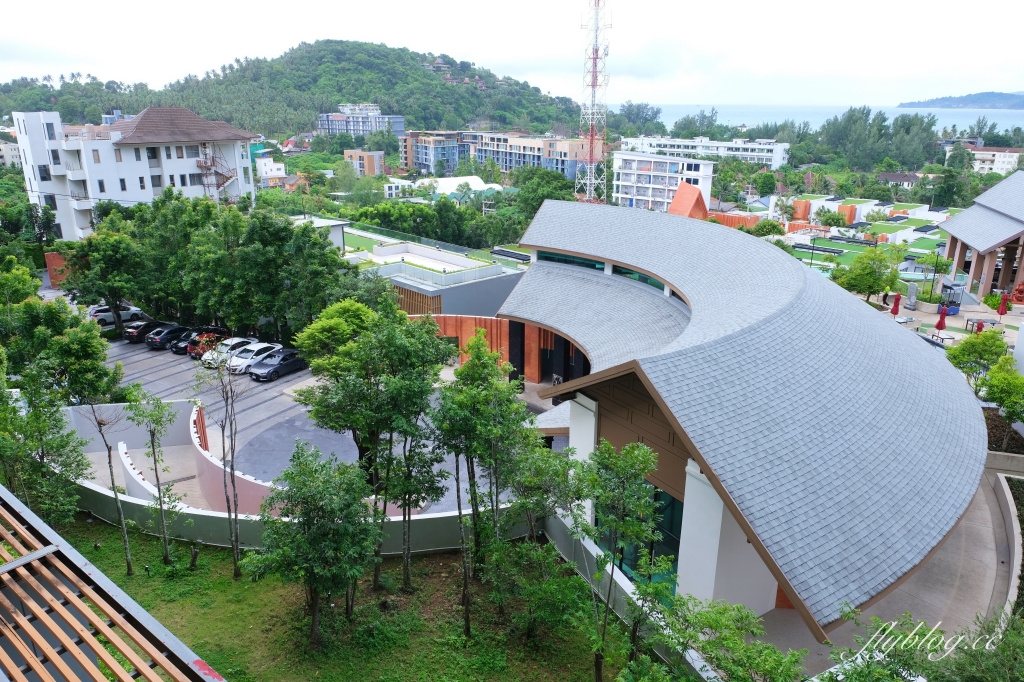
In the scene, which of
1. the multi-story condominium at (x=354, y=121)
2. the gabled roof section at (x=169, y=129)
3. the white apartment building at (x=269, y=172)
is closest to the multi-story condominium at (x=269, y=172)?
the white apartment building at (x=269, y=172)

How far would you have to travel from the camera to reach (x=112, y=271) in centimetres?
2864

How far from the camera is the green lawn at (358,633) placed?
404 inches

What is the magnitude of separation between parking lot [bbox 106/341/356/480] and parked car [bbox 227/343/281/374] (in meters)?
0.56

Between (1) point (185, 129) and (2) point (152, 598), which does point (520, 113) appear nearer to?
(1) point (185, 129)

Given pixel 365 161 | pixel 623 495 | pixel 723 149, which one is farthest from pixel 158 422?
pixel 723 149

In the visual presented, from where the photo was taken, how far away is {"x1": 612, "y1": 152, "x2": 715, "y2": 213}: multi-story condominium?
8944 cm

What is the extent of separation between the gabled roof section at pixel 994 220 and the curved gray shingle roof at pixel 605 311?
938 inches

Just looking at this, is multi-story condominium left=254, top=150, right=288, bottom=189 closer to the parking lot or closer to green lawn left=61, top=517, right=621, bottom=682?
the parking lot

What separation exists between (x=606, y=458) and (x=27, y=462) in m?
11.1

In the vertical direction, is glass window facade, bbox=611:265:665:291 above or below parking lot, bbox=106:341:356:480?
above

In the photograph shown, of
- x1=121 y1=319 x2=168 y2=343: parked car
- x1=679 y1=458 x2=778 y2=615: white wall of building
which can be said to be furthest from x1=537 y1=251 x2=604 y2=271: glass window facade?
x1=121 y1=319 x2=168 y2=343: parked car

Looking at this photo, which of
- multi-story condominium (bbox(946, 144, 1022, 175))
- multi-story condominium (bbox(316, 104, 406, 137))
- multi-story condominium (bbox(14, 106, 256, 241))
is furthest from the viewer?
multi-story condominium (bbox(316, 104, 406, 137))

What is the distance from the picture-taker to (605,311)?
20719mm

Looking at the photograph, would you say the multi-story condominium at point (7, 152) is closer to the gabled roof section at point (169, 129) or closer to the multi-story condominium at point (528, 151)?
the gabled roof section at point (169, 129)
